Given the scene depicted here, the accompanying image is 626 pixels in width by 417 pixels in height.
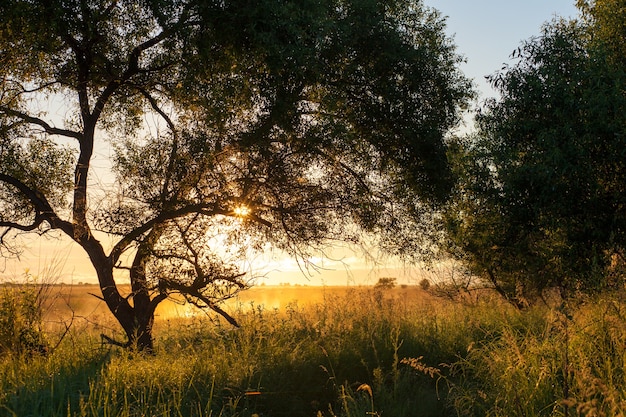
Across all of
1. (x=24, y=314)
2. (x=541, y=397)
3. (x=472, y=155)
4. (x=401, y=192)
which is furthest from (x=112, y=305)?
(x=541, y=397)

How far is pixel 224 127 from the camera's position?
12.4 m

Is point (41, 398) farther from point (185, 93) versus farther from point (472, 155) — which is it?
point (472, 155)

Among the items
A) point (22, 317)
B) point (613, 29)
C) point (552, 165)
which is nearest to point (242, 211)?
point (22, 317)

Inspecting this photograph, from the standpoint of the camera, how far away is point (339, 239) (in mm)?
13984

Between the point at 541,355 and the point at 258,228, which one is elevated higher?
the point at 258,228

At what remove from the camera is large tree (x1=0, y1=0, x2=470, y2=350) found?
12375mm

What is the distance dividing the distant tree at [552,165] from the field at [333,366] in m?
1.76

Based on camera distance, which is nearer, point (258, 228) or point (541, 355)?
point (541, 355)

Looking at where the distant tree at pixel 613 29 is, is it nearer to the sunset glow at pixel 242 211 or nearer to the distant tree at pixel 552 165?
the distant tree at pixel 552 165

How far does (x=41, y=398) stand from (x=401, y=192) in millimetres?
9652

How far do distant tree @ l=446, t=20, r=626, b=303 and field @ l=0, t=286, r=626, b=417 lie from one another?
1.76m

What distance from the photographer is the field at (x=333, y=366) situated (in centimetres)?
673

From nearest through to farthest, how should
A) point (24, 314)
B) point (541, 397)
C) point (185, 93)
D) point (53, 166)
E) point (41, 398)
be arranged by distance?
point (41, 398) < point (541, 397) < point (24, 314) < point (185, 93) < point (53, 166)

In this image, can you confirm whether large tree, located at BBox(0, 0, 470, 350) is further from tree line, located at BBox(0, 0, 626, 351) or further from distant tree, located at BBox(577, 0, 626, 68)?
distant tree, located at BBox(577, 0, 626, 68)
